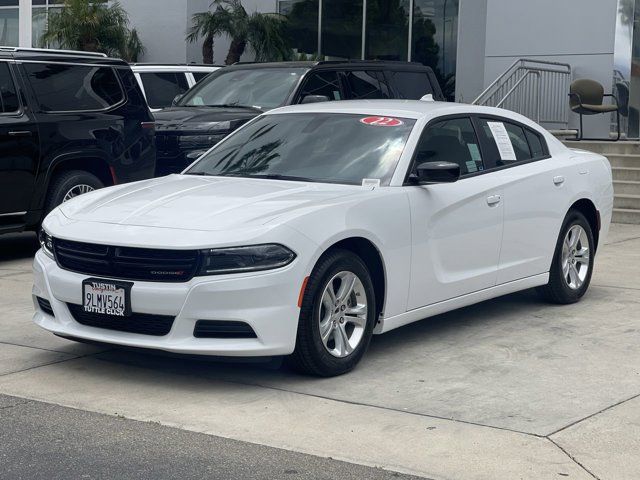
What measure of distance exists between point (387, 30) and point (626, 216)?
9.38m

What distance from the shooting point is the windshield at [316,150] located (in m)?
7.18

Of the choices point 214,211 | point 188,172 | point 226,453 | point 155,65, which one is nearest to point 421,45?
point 155,65

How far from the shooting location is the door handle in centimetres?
764

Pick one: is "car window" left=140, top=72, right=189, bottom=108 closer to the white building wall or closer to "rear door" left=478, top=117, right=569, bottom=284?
the white building wall

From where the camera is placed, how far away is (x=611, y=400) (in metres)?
6.08

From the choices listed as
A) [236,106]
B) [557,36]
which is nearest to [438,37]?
[557,36]

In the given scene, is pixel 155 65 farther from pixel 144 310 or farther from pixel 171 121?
pixel 144 310

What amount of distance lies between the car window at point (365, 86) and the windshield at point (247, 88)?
2.11ft

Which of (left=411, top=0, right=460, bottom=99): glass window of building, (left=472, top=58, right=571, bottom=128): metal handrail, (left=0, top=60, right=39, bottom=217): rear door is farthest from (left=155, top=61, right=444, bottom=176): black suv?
(left=411, top=0, right=460, bottom=99): glass window of building

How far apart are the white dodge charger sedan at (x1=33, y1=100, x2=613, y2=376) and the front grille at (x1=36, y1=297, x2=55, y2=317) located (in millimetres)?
15

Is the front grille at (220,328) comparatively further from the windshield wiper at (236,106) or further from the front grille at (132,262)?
the windshield wiper at (236,106)

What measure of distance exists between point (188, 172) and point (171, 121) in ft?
17.0

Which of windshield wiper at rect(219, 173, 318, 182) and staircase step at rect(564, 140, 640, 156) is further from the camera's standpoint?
staircase step at rect(564, 140, 640, 156)

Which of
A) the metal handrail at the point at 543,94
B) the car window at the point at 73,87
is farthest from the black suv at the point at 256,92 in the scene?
the metal handrail at the point at 543,94
